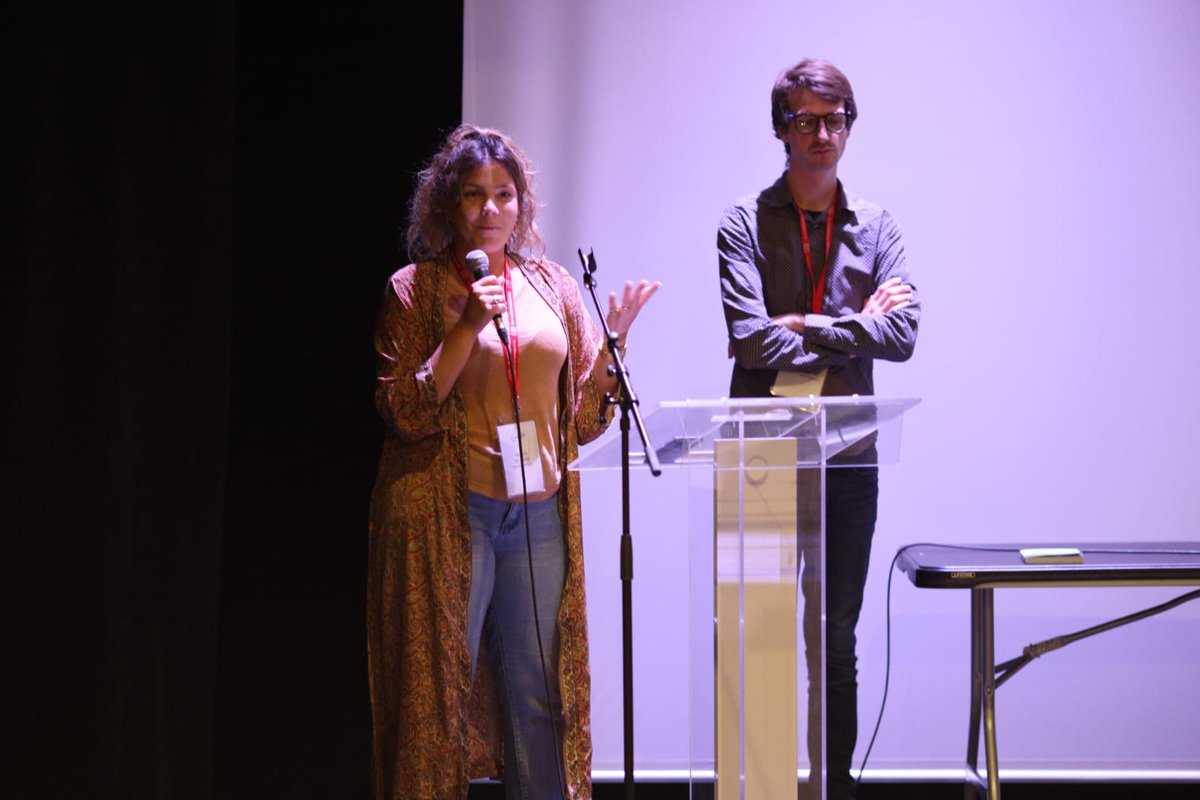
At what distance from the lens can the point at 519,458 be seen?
2.50m

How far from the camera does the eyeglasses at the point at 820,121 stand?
9.11ft

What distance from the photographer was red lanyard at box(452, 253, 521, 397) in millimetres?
2480

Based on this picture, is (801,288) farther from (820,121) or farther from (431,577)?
(431,577)

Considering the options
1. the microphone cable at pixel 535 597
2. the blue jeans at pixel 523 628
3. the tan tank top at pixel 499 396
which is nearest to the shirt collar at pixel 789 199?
the tan tank top at pixel 499 396

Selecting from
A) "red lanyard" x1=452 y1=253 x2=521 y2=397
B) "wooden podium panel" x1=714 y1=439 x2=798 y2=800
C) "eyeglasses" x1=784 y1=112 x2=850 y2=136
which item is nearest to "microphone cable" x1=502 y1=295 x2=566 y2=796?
"red lanyard" x1=452 y1=253 x2=521 y2=397

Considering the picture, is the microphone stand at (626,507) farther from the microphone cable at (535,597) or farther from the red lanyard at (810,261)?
the red lanyard at (810,261)

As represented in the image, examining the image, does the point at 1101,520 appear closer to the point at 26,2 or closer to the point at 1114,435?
the point at 1114,435

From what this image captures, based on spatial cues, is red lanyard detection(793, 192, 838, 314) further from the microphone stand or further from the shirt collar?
the microphone stand

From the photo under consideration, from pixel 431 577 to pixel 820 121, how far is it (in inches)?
53.7

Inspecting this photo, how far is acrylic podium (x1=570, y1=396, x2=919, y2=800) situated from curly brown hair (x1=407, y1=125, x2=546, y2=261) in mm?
798

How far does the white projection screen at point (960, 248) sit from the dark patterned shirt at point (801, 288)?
2.07 ft

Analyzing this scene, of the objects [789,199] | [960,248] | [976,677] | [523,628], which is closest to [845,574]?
[976,677]

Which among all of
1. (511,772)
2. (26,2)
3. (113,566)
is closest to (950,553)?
(511,772)

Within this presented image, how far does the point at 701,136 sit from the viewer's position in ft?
11.4
